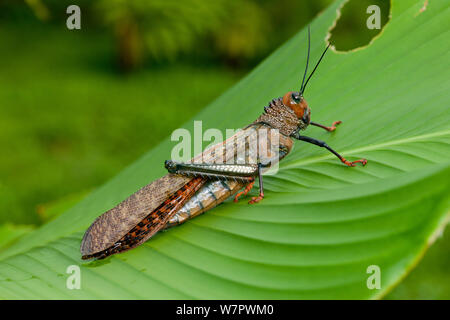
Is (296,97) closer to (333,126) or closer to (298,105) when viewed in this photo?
(298,105)

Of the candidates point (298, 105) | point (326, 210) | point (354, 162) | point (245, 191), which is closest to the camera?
Answer: point (326, 210)

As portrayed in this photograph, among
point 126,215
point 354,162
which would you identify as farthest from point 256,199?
point 126,215

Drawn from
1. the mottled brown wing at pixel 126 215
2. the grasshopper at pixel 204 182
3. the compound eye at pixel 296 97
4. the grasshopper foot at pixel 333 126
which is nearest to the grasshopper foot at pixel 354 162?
the grasshopper at pixel 204 182

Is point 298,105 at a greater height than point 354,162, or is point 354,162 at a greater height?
point 298,105

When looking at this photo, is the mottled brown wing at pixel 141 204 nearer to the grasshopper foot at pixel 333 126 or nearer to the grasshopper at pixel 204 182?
the grasshopper at pixel 204 182

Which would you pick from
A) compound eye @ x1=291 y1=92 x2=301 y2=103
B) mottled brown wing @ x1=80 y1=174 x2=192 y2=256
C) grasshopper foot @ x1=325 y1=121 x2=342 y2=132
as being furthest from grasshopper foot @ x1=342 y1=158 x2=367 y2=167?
mottled brown wing @ x1=80 y1=174 x2=192 y2=256

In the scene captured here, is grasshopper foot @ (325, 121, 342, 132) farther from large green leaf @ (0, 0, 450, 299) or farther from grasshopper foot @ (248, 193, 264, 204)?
grasshopper foot @ (248, 193, 264, 204)
